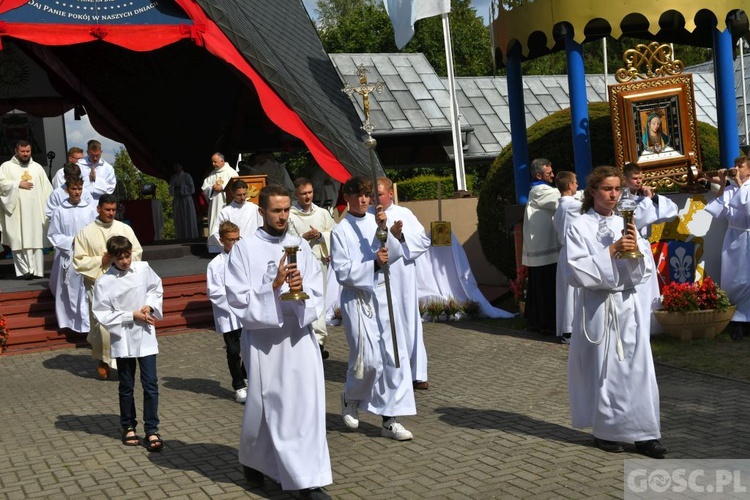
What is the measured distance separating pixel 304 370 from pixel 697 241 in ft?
21.6

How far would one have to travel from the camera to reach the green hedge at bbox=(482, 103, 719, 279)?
13.9 m

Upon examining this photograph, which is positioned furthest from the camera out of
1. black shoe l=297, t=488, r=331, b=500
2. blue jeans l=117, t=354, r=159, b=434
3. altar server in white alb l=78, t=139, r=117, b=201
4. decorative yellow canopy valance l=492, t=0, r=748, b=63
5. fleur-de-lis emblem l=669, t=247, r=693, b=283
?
altar server in white alb l=78, t=139, r=117, b=201

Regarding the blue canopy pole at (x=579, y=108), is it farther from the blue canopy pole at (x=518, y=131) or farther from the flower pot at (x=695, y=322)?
the flower pot at (x=695, y=322)

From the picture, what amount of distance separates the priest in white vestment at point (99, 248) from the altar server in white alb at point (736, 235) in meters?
5.91

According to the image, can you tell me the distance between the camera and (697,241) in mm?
11430

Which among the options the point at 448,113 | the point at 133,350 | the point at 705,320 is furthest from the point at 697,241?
the point at 448,113

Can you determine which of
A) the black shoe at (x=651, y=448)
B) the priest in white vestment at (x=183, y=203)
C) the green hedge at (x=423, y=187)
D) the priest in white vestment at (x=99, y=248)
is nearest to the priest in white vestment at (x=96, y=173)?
the priest in white vestment at (x=99, y=248)

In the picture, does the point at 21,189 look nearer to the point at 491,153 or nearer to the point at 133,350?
the point at 133,350

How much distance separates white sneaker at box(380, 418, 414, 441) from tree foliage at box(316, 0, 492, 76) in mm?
37815

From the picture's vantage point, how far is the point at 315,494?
19.4 feet

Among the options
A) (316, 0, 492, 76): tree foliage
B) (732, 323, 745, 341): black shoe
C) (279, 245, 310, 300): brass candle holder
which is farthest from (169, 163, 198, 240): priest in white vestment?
Answer: (316, 0, 492, 76): tree foliage

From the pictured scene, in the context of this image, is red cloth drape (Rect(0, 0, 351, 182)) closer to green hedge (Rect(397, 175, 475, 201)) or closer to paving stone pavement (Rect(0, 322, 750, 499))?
paving stone pavement (Rect(0, 322, 750, 499))

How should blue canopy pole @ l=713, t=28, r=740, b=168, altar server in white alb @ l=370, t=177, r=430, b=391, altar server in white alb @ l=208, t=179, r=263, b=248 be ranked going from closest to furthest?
1. altar server in white alb @ l=370, t=177, r=430, b=391
2. blue canopy pole @ l=713, t=28, r=740, b=168
3. altar server in white alb @ l=208, t=179, r=263, b=248

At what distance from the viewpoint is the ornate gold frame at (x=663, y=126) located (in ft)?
38.5
